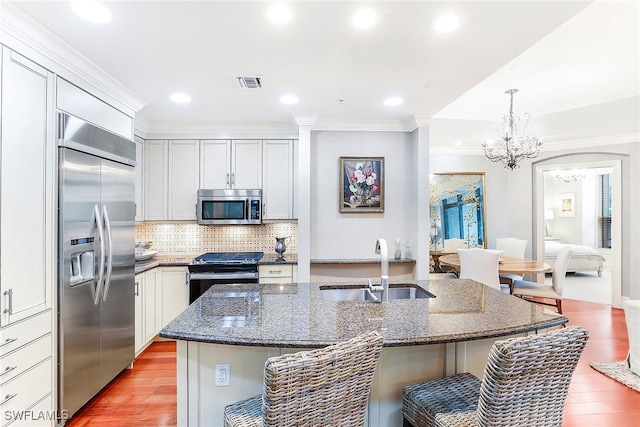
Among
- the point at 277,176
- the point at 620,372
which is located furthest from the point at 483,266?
the point at 277,176

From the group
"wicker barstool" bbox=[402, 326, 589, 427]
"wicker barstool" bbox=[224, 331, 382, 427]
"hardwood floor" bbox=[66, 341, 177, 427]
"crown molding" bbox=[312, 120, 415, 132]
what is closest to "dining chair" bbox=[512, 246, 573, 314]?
"crown molding" bbox=[312, 120, 415, 132]

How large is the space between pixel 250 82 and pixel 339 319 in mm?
2079

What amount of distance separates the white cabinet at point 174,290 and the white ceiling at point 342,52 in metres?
1.77

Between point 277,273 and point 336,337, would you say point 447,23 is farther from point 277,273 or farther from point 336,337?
point 277,273

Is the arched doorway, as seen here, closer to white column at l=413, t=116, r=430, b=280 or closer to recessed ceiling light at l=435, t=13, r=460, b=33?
white column at l=413, t=116, r=430, b=280

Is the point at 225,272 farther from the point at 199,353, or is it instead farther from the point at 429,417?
the point at 429,417

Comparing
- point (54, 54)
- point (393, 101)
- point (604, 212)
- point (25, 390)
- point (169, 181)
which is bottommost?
point (25, 390)

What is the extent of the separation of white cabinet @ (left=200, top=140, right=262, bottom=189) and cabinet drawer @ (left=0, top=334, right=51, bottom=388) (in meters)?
2.36

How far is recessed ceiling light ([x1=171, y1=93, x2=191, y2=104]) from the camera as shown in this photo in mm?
3051

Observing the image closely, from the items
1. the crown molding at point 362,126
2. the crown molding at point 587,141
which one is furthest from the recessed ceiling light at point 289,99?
the crown molding at point 587,141

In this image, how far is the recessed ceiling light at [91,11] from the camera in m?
1.72

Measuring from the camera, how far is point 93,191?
2.39 m

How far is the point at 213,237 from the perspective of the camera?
14.0ft

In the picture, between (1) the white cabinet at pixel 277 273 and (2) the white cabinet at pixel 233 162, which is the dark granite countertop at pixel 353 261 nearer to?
(1) the white cabinet at pixel 277 273
